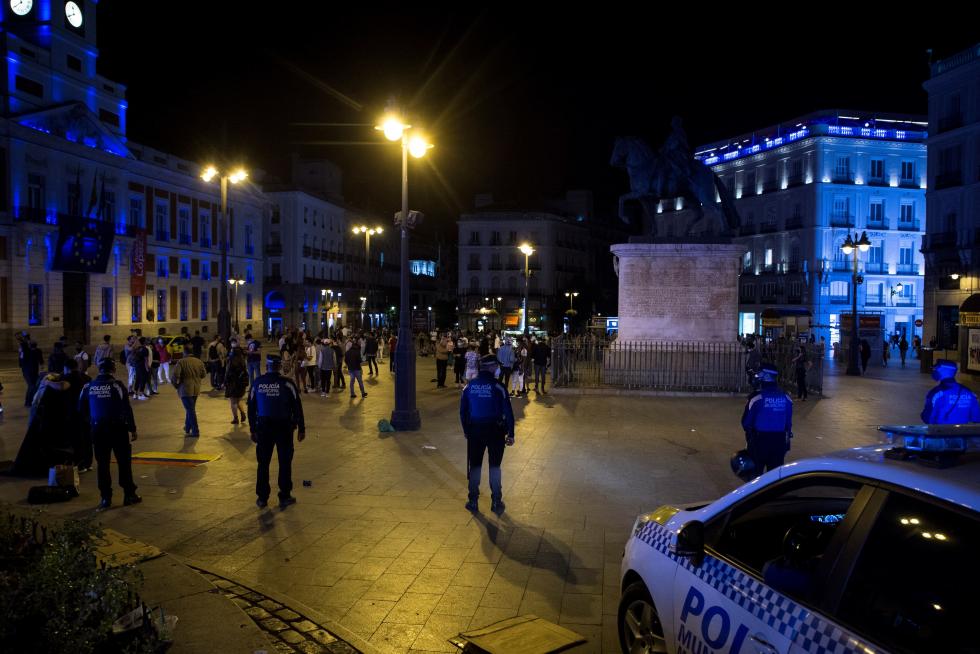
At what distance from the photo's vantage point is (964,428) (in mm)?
3330

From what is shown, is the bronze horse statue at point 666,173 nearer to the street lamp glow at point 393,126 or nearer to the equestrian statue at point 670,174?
the equestrian statue at point 670,174

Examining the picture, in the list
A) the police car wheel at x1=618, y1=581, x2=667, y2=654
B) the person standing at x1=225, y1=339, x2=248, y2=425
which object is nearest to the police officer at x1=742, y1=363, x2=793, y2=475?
the police car wheel at x1=618, y1=581, x2=667, y2=654

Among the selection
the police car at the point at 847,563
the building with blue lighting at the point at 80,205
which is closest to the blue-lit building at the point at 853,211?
the building with blue lighting at the point at 80,205

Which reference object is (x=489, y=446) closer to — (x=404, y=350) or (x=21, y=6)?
(x=404, y=350)

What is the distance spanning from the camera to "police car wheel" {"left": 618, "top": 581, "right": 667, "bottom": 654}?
13.6 feet

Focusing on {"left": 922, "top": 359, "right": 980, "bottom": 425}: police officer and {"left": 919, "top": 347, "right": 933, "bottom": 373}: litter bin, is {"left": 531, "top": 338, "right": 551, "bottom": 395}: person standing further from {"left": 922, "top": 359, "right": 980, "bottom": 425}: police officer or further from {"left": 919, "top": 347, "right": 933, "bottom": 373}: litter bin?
{"left": 919, "top": 347, "right": 933, "bottom": 373}: litter bin

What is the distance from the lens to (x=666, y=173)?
21141 mm

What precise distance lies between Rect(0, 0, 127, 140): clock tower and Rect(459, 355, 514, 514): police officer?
40974 mm

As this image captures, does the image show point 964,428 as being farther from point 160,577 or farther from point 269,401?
point 269,401

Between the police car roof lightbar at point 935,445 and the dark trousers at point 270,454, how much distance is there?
6.69m

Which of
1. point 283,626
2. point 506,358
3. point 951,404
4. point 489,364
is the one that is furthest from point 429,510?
point 506,358

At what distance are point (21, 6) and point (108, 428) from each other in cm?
4568

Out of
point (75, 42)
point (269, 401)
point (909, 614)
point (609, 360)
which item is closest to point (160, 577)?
point (269, 401)

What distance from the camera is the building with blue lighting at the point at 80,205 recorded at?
3894 cm
